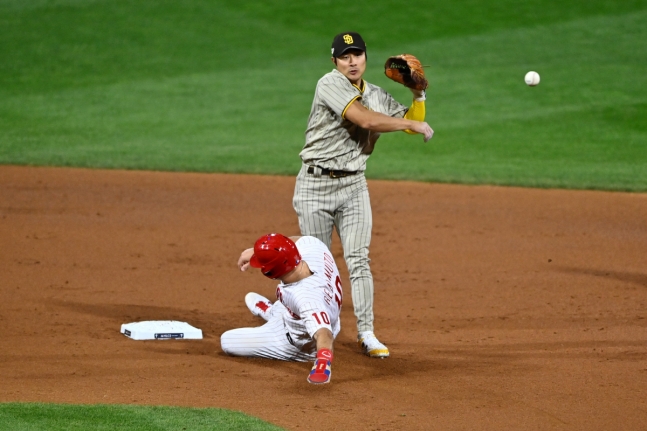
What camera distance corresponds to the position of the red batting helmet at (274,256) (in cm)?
566

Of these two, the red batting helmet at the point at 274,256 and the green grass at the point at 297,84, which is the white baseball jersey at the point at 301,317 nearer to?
the red batting helmet at the point at 274,256

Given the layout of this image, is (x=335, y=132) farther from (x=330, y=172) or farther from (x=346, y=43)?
(x=346, y=43)

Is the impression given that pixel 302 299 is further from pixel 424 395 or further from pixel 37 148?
pixel 37 148

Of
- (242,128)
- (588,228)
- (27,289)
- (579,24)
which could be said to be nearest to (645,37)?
(579,24)

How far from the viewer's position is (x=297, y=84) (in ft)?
58.8

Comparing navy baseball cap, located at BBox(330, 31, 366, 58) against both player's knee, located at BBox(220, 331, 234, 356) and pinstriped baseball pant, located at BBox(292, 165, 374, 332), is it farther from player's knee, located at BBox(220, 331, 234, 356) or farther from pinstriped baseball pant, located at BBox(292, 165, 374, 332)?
player's knee, located at BBox(220, 331, 234, 356)

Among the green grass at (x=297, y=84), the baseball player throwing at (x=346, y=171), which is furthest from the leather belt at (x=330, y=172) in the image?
the green grass at (x=297, y=84)

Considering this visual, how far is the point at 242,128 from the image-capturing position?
51.1 ft

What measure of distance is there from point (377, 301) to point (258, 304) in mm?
1138

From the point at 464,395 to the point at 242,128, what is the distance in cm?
1058

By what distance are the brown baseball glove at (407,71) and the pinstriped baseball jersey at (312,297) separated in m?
1.21

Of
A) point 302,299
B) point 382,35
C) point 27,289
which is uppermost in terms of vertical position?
point 382,35

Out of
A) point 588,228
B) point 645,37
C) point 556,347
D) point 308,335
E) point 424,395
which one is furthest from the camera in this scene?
point 645,37

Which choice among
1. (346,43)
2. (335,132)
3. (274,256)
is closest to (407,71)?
(346,43)
